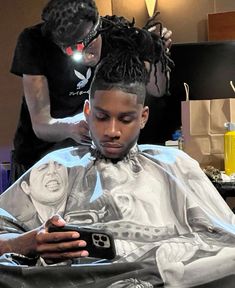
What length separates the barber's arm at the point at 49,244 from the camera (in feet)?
3.39

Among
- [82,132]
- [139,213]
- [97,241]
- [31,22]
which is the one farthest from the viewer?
[31,22]

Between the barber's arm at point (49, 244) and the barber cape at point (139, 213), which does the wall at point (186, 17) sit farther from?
the barber's arm at point (49, 244)

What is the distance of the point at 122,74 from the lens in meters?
1.28

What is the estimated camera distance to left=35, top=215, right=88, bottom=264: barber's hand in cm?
103

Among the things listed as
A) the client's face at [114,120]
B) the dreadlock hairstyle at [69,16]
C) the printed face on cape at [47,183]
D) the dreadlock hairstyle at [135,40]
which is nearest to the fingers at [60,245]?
the printed face on cape at [47,183]

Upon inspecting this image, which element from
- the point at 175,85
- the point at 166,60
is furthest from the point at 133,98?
the point at 175,85

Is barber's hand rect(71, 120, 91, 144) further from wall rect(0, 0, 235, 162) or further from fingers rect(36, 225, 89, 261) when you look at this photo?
wall rect(0, 0, 235, 162)

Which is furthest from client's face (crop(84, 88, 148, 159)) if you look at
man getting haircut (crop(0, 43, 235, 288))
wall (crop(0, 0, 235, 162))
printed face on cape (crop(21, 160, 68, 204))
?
wall (crop(0, 0, 235, 162))

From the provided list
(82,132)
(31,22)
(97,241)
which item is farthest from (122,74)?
(31,22)

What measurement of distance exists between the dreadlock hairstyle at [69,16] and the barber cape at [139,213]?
340mm

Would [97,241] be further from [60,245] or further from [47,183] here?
[47,183]

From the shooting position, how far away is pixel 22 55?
1653 millimetres

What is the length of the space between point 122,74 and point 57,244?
0.48m

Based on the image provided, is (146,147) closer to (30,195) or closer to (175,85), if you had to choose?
(30,195)
